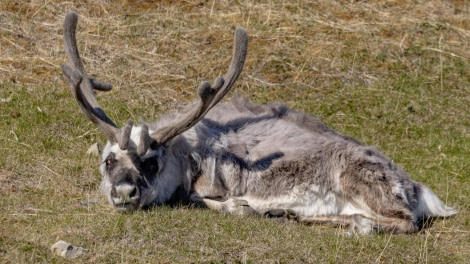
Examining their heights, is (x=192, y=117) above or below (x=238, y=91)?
above

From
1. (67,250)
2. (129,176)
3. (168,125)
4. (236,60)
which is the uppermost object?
(236,60)

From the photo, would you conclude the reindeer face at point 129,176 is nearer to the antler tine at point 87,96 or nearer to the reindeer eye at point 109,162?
the reindeer eye at point 109,162

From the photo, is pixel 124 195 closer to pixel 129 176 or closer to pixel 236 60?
pixel 129 176

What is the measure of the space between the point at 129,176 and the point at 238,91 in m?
4.68

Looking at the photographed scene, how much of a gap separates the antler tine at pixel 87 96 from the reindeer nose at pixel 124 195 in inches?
15.0

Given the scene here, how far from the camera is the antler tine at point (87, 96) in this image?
7.80 m

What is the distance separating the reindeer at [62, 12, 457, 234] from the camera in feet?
26.6

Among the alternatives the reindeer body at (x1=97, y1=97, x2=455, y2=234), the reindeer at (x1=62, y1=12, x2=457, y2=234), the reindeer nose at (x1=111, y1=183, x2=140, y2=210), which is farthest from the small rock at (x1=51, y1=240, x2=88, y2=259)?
the reindeer body at (x1=97, y1=97, x2=455, y2=234)

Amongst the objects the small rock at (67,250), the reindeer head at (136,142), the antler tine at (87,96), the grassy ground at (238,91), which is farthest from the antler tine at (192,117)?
the small rock at (67,250)

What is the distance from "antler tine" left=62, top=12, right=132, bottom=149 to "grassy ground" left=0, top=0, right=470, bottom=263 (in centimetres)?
69

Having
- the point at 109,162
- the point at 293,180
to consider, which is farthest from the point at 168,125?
the point at 293,180

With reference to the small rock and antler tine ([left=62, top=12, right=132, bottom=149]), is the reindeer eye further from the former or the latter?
the small rock

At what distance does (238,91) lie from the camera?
12219 mm

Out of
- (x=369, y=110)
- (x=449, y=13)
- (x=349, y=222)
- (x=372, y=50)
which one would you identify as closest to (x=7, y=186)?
(x=349, y=222)
